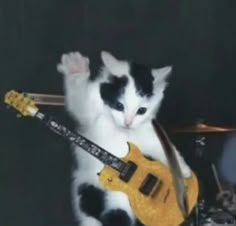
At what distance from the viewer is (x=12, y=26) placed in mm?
1794

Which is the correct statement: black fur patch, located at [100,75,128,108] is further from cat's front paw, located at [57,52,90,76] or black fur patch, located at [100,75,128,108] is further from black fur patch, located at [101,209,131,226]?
black fur patch, located at [101,209,131,226]

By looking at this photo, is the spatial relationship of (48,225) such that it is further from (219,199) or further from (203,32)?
(203,32)

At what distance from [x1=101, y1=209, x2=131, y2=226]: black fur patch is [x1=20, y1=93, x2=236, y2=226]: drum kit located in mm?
130

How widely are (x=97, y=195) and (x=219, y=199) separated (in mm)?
259

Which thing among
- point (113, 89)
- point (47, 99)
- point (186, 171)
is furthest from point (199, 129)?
point (47, 99)

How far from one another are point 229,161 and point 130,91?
26 centimetres

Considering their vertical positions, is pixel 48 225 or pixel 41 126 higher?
pixel 41 126

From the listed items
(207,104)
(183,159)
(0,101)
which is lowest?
(0,101)

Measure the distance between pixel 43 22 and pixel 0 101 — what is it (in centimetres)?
19

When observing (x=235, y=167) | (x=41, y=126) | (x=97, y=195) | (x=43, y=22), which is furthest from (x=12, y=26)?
(x=235, y=167)

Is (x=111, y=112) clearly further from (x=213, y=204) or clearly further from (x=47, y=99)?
(x=213, y=204)

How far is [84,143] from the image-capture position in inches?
70.0

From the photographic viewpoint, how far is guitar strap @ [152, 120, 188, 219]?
1.79 meters

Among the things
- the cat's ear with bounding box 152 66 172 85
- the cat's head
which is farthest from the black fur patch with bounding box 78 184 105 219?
the cat's ear with bounding box 152 66 172 85
